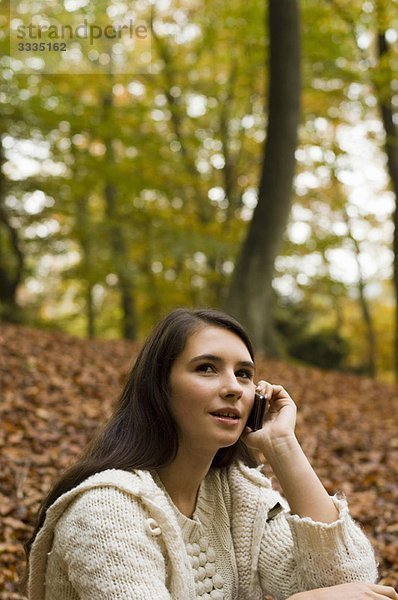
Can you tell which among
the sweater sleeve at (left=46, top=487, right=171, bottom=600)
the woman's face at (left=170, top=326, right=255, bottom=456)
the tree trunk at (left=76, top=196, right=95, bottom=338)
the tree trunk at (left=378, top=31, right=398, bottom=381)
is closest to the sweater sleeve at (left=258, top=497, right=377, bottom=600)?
the woman's face at (left=170, top=326, right=255, bottom=456)

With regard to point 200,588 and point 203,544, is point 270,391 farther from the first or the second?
point 200,588

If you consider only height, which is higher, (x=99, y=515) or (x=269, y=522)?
(x=99, y=515)

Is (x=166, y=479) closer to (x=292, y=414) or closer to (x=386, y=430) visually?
(x=292, y=414)

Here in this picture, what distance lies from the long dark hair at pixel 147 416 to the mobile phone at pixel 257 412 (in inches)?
7.4

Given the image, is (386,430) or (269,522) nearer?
(269,522)

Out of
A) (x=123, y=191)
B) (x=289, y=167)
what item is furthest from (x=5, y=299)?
(x=289, y=167)

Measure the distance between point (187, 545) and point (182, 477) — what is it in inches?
8.3

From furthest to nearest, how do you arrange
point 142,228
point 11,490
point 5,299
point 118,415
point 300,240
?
1. point 300,240
2. point 142,228
3. point 5,299
4. point 11,490
5. point 118,415

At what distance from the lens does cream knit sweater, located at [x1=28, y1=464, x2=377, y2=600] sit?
1.96m

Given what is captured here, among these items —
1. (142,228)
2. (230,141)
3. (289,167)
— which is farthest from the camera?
(230,141)

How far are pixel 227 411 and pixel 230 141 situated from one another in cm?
1535

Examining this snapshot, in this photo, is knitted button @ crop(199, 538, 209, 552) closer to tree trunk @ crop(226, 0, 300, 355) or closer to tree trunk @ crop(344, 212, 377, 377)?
tree trunk @ crop(226, 0, 300, 355)

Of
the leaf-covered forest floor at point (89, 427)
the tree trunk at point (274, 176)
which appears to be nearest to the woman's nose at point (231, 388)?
the leaf-covered forest floor at point (89, 427)

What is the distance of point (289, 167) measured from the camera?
1001 cm
